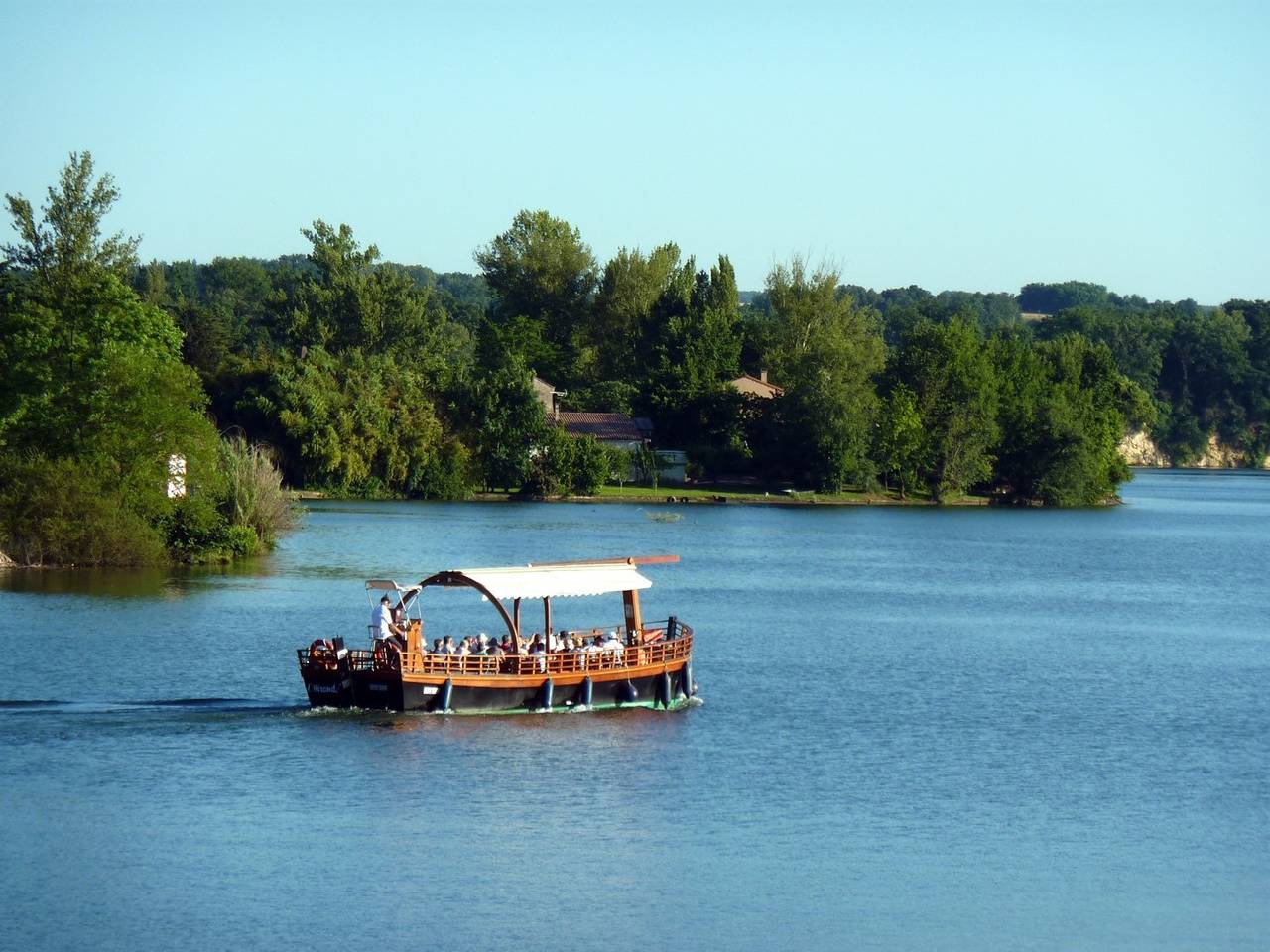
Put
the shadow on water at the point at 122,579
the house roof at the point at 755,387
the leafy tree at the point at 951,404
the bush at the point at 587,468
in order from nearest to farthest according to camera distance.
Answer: the shadow on water at the point at 122,579, the bush at the point at 587,468, the leafy tree at the point at 951,404, the house roof at the point at 755,387

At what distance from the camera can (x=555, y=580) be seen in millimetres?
43781

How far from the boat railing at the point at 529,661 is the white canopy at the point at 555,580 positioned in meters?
1.57

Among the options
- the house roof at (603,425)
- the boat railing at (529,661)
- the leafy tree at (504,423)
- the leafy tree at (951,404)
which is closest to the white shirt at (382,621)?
the boat railing at (529,661)

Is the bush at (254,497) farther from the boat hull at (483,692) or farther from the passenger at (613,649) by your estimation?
the boat hull at (483,692)

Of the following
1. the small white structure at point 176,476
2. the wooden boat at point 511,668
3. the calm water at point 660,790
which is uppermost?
the small white structure at point 176,476

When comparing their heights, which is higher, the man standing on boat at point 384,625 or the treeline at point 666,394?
the treeline at point 666,394

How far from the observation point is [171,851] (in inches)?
1198

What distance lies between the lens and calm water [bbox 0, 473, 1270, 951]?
91.5 feet

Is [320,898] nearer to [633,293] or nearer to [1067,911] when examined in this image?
[1067,911]

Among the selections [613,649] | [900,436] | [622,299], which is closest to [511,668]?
[613,649]

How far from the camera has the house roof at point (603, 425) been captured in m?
139

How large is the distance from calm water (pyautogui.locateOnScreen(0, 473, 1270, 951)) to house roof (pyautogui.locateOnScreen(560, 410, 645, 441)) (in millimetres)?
71861

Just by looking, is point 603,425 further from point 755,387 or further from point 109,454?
point 109,454

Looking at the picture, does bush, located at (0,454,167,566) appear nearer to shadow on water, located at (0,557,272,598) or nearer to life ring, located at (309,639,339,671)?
shadow on water, located at (0,557,272,598)
